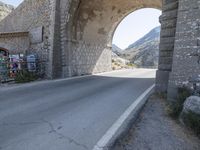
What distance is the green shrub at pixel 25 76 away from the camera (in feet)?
38.6

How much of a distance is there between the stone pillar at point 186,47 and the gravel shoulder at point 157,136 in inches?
53.7

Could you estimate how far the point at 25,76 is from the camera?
1235cm

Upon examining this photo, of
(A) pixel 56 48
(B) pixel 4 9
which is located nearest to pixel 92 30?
(A) pixel 56 48

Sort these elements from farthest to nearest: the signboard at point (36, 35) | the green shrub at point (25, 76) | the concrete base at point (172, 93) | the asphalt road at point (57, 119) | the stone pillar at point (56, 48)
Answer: the signboard at point (36, 35) → the stone pillar at point (56, 48) → the green shrub at point (25, 76) → the concrete base at point (172, 93) → the asphalt road at point (57, 119)

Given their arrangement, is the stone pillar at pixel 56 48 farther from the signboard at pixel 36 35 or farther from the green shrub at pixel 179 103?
the green shrub at pixel 179 103

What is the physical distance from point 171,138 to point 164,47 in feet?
14.0

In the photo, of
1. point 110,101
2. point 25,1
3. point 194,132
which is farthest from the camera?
point 25,1

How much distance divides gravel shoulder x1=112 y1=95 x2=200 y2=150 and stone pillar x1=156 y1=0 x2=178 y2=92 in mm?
2352

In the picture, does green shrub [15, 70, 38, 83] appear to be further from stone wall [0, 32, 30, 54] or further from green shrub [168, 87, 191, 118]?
green shrub [168, 87, 191, 118]

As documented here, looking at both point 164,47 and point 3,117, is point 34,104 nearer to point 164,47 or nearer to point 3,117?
point 3,117

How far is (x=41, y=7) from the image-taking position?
48.5 feet

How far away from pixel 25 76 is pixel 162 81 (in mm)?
7958

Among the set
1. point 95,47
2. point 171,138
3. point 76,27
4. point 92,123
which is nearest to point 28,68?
point 76,27

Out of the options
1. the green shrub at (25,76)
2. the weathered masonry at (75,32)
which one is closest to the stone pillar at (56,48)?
the weathered masonry at (75,32)
